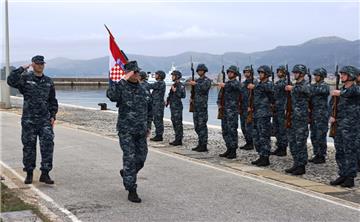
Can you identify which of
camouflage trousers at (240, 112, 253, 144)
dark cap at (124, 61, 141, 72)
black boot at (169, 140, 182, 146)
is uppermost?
dark cap at (124, 61, 141, 72)

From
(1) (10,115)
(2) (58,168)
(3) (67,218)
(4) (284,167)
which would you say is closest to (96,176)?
(2) (58,168)

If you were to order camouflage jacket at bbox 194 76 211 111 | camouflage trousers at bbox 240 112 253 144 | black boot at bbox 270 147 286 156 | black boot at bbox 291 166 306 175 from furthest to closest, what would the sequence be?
camouflage trousers at bbox 240 112 253 144 → camouflage jacket at bbox 194 76 211 111 → black boot at bbox 270 147 286 156 → black boot at bbox 291 166 306 175

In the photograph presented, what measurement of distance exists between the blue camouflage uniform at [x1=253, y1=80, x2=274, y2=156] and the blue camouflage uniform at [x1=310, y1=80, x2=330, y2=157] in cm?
88

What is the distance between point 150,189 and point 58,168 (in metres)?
2.59

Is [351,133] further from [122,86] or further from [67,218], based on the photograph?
[67,218]

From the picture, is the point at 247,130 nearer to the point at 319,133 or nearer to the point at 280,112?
the point at 280,112

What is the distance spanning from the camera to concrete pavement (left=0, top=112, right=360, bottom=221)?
705cm

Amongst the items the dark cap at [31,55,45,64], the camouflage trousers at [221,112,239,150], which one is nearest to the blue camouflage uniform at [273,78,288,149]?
the camouflage trousers at [221,112,239,150]

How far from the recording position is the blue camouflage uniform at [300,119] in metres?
10.1

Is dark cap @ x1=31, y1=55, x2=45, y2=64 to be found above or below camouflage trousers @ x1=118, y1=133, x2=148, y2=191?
above

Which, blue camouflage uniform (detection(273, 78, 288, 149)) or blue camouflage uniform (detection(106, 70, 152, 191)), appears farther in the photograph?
blue camouflage uniform (detection(273, 78, 288, 149))

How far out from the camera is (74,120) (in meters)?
22.1

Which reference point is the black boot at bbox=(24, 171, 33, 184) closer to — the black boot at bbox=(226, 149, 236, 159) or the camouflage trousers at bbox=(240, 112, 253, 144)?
the black boot at bbox=(226, 149, 236, 159)

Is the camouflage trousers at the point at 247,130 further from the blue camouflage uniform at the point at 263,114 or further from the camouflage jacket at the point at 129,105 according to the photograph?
the camouflage jacket at the point at 129,105
